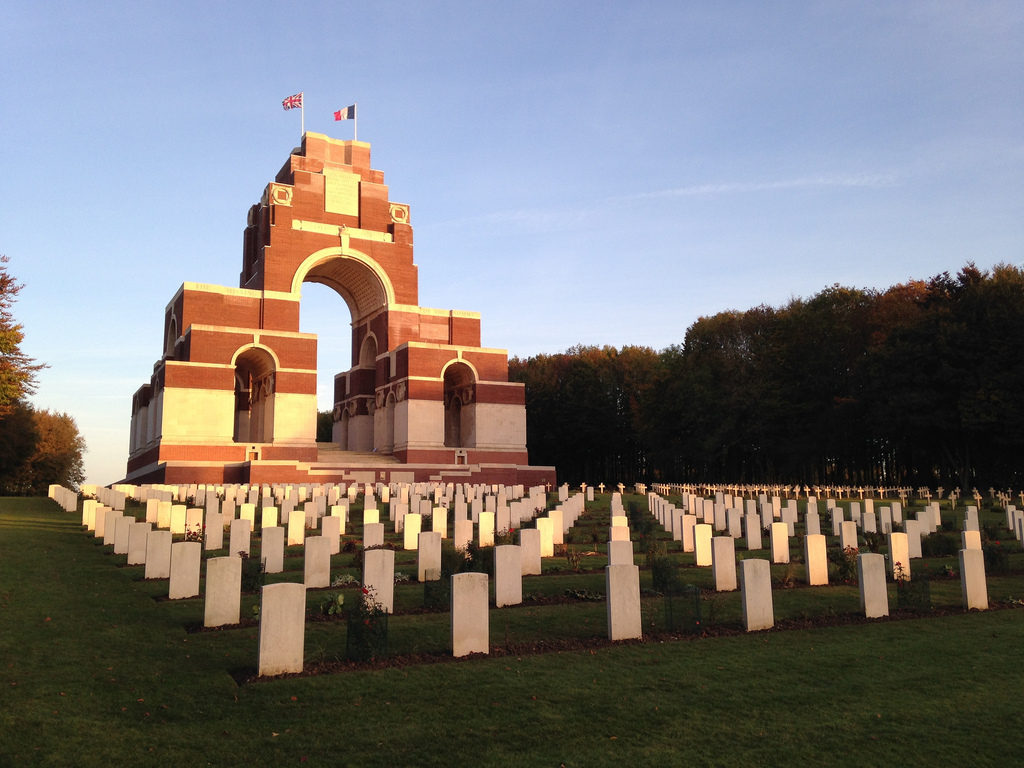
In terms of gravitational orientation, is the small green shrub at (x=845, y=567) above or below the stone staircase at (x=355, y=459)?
below

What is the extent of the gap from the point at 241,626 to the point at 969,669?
642 centimetres

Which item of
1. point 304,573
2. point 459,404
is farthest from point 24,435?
point 304,573

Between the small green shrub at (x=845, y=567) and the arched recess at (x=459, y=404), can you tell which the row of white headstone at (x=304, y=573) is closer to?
the small green shrub at (x=845, y=567)

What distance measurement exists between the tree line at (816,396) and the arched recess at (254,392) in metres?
23.1

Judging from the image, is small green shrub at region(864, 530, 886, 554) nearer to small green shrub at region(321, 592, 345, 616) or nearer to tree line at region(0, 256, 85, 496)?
small green shrub at region(321, 592, 345, 616)

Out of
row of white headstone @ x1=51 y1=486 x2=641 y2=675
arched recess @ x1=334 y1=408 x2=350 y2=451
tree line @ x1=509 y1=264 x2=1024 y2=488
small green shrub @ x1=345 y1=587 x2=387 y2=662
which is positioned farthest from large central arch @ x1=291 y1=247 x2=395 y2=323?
small green shrub @ x1=345 y1=587 x2=387 y2=662

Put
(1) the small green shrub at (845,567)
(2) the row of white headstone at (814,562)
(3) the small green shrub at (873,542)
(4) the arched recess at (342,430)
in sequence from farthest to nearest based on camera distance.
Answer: (4) the arched recess at (342,430)
(3) the small green shrub at (873,542)
(1) the small green shrub at (845,567)
(2) the row of white headstone at (814,562)

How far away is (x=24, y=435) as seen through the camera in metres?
45.7

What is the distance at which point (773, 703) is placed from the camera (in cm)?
529

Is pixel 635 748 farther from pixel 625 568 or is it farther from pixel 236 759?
pixel 625 568

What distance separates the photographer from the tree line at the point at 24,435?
1090 inches

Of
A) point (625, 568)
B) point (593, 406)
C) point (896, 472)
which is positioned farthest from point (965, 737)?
point (593, 406)

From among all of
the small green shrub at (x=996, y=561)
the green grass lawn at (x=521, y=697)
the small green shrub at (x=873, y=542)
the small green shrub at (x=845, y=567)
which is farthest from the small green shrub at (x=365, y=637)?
the small green shrub at (x=996, y=561)

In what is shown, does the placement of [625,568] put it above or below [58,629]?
above
